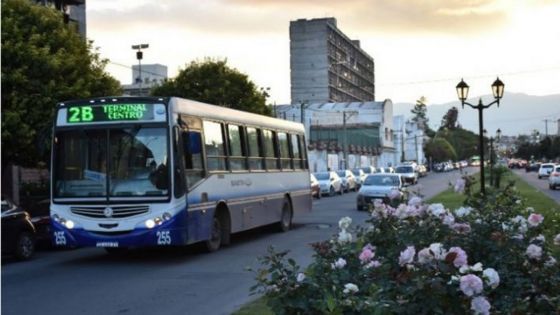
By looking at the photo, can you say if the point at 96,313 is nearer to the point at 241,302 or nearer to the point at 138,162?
the point at 241,302

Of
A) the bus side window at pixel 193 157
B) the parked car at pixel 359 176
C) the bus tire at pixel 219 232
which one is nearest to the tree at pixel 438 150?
the parked car at pixel 359 176

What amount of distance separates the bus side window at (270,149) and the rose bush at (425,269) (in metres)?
11.3

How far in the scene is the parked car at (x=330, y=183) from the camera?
47.1 meters

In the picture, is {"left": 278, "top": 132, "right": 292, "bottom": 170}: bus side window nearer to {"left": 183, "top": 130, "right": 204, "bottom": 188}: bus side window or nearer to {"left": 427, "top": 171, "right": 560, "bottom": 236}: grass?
{"left": 427, "top": 171, "right": 560, "bottom": 236}: grass

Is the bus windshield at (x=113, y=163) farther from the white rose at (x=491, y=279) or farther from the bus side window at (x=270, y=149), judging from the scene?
the white rose at (x=491, y=279)

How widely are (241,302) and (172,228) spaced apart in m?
3.90

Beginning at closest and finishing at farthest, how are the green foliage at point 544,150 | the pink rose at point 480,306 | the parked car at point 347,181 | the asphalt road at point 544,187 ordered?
1. the pink rose at point 480,306
2. the asphalt road at point 544,187
3. the parked car at point 347,181
4. the green foliage at point 544,150

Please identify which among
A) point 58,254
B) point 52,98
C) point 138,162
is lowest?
point 58,254

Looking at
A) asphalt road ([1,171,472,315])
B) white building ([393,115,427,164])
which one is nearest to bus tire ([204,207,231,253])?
asphalt road ([1,171,472,315])

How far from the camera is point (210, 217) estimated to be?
15727 millimetres

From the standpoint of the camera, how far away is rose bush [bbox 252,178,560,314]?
4637mm

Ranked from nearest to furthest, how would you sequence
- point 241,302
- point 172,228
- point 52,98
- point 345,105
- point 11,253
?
point 241,302
point 172,228
point 11,253
point 52,98
point 345,105

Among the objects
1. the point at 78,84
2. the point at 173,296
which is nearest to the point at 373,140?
the point at 78,84

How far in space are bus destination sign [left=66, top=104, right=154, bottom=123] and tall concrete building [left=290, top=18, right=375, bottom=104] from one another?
115276mm
